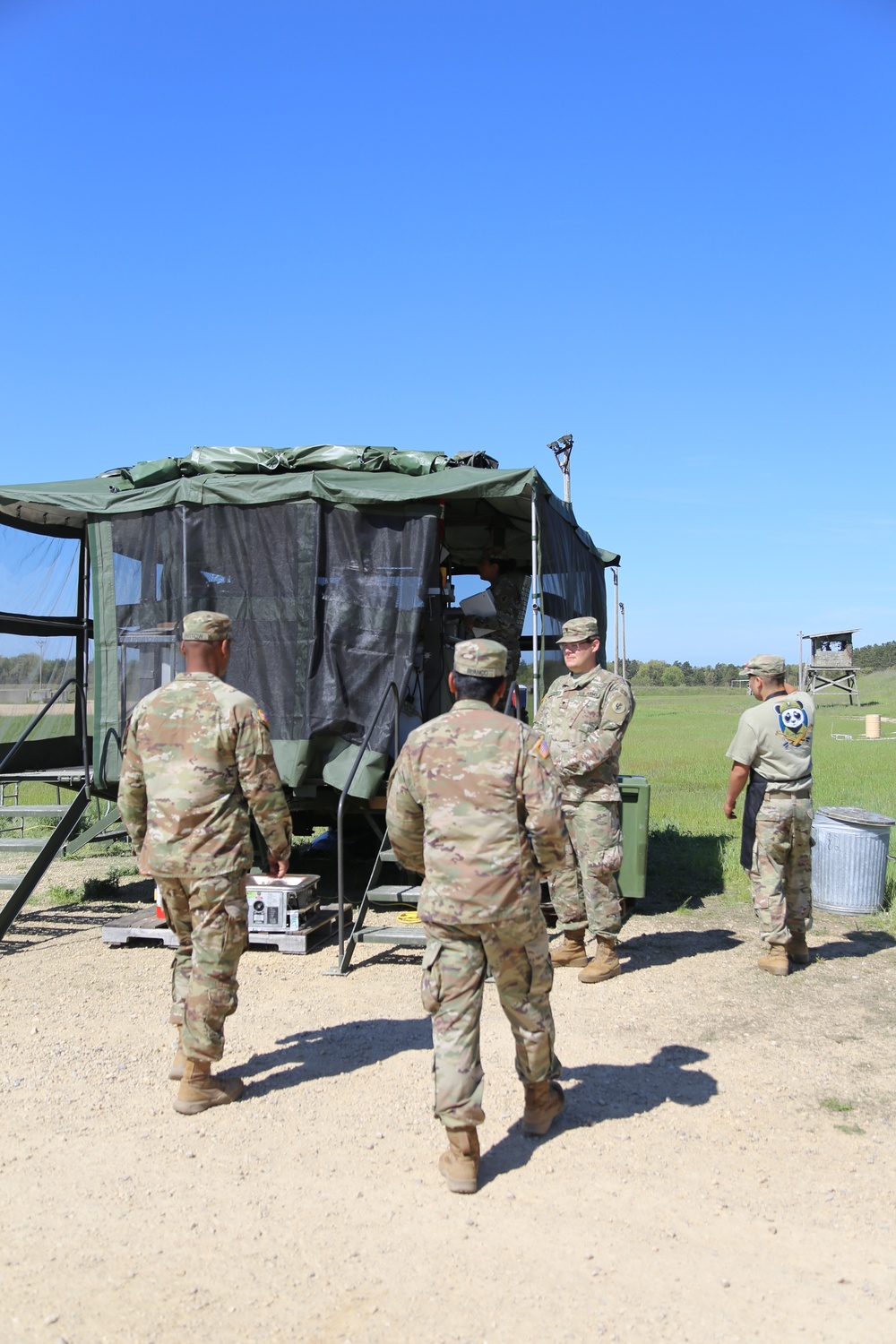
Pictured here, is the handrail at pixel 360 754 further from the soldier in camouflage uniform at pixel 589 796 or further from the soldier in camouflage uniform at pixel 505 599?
the soldier in camouflage uniform at pixel 505 599

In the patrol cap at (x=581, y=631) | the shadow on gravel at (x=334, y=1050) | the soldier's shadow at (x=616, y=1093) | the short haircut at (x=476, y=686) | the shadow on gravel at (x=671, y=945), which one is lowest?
the shadow on gravel at (x=334, y=1050)

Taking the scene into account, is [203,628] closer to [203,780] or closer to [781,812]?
[203,780]

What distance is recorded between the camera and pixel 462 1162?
3.38m

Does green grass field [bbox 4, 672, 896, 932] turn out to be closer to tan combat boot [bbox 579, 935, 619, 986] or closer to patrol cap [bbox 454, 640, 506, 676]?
tan combat boot [bbox 579, 935, 619, 986]

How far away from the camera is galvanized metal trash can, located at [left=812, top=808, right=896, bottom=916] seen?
7.16 meters

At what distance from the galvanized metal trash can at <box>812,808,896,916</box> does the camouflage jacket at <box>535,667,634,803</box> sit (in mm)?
Answer: 2192

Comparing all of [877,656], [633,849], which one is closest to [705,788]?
[633,849]

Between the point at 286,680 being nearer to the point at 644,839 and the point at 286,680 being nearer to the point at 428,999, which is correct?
the point at 644,839

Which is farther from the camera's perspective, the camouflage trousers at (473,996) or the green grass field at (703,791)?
the green grass field at (703,791)

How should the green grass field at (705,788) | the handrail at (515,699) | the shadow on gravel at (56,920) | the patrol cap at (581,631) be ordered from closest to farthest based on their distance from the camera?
1. the patrol cap at (581,631)
2. the shadow on gravel at (56,920)
3. the handrail at (515,699)
4. the green grass field at (705,788)

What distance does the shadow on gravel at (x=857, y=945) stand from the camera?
249 inches

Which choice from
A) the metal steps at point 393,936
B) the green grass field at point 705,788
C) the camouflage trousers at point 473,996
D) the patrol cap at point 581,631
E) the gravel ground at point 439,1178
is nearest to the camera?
the gravel ground at point 439,1178

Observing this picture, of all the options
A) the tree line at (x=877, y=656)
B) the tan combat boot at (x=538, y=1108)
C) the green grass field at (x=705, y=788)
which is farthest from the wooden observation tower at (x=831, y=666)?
the tan combat boot at (x=538, y=1108)

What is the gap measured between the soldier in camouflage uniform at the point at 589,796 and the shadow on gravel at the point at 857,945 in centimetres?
142
